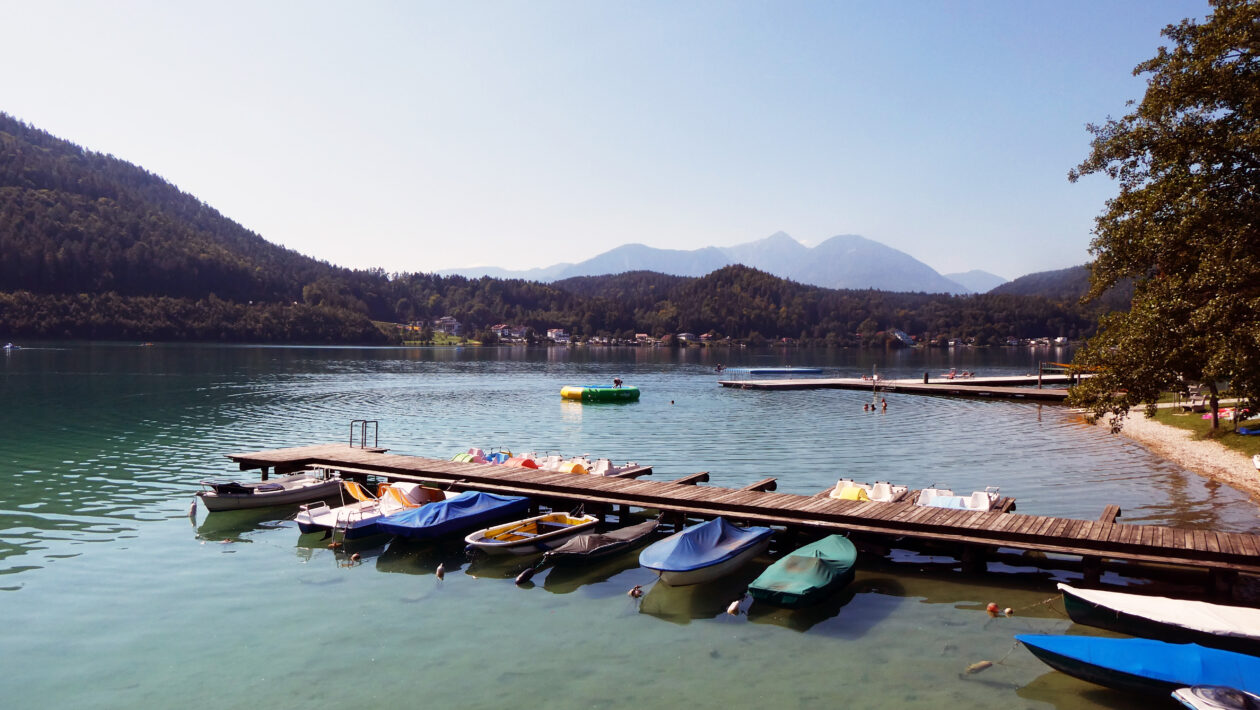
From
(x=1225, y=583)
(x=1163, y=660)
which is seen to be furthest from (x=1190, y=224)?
(x=1163, y=660)

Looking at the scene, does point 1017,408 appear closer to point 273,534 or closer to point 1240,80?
point 1240,80

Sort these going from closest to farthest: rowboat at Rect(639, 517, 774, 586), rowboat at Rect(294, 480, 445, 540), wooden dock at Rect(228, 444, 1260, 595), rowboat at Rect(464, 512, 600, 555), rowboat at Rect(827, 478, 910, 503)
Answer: wooden dock at Rect(228, 444, 1260, 595) < rowboat at Rect(639, 517, 774, 586) < rowboat at Rect(464, 512, 600, 555) < rowboat at Rect(294, 480, 445, 540) < rowboat at Rect(827, 478, 910, 503)

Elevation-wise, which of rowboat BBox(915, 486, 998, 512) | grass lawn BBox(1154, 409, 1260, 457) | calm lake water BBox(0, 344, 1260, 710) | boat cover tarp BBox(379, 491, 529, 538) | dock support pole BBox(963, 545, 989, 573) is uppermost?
grass lawn BBox(1154, 409, 1260, 457)

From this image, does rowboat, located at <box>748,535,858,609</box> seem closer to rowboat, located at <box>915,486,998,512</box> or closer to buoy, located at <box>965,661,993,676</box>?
buoy, located at <box>965,661,993,676</box>

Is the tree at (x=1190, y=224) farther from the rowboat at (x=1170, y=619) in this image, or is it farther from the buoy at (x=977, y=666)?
the buoy at (x=977, y=666)

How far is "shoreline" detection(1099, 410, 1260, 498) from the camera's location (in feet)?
109

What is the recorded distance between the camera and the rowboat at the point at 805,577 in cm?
1758

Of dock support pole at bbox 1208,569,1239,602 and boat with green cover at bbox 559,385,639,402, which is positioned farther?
boat with green cover at bbox 559,385,639,402

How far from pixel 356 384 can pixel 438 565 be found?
3295 inches

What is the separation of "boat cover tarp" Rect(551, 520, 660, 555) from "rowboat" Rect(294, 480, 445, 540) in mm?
6657

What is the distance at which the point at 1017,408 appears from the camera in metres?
72.8

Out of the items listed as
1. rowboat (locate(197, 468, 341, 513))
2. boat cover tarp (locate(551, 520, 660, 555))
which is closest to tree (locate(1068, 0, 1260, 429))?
boat cover tarp (locate(551, 520, 660, 555))

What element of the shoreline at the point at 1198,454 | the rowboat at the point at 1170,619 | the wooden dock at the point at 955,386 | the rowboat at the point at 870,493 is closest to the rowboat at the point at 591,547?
the rowboat at the point at 870,493

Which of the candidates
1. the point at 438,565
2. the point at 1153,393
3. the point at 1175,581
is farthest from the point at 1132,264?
the point at 438,565
